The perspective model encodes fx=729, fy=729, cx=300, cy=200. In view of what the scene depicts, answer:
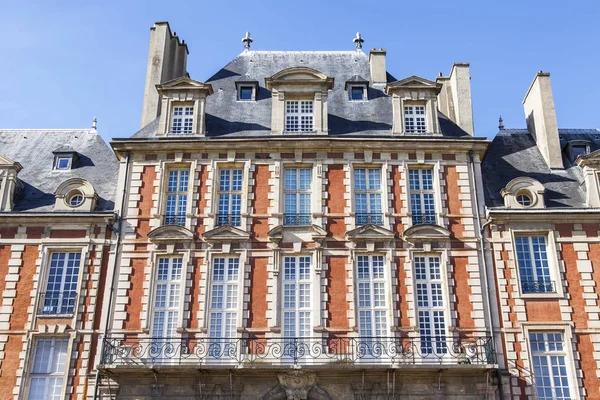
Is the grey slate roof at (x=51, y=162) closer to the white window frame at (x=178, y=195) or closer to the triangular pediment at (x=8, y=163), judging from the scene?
the triangular pediment at (x=8, y=163)

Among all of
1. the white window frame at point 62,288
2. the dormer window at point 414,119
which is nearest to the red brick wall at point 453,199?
the dormer window at point 414,119

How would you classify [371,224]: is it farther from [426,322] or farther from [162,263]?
[162,263]

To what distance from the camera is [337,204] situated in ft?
65.1

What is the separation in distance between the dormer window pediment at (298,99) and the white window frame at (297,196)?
1224mm

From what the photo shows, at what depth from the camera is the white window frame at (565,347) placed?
17.7 meters

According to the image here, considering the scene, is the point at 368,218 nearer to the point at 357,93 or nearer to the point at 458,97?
the point at 357,93

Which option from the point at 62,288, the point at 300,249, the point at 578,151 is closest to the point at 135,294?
the point at 62,288

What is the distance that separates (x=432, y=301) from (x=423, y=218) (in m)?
2.33

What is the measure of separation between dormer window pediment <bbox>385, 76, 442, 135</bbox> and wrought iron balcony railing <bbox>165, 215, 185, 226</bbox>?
661 centimetres

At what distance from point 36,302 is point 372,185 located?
945 cm

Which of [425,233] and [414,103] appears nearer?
[425,233]

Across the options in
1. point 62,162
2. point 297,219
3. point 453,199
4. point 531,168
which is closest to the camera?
point 297,219

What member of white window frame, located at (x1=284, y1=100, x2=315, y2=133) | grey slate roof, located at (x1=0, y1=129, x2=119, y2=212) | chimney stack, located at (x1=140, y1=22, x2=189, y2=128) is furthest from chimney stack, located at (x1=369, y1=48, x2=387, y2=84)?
grey slate roof, located at (x1=0, y1=129, x2=119, y2=212)

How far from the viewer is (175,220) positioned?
19781mm
